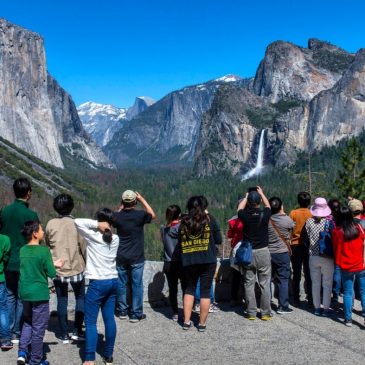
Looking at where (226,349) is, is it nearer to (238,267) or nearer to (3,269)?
(238,267)

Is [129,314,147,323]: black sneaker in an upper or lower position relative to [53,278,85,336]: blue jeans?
lower

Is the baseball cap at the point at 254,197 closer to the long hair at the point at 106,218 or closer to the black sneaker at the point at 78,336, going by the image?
the long hair at the point at 106,218

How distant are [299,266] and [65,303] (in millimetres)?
4866

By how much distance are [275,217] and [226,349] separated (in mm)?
2923

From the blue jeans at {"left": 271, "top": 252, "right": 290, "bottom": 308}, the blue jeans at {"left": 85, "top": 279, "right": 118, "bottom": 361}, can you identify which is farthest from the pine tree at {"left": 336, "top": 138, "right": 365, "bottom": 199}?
the blue jeans at {"left": 85, "top": 279, "right": 118, "bottom": 361}

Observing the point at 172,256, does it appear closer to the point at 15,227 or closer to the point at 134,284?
the point at 134,284

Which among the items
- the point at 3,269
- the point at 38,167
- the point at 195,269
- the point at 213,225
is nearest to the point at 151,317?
the point at 195,269

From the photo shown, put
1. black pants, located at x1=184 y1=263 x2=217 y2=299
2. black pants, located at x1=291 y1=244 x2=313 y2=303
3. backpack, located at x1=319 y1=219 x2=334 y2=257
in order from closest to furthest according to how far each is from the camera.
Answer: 1. black pants, located at x1=184 y1=263 x2=217 y2=299
2. backpack, located at x1=319 y1=219 x2=334 y2=257
3. black pants, located at x1=291 y1=244 x2=313 y2=303

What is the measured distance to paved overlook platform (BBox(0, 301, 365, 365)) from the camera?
293 inches

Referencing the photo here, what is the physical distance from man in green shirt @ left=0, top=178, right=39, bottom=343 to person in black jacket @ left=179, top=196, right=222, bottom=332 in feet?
8.09

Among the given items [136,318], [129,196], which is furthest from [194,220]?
[136,318]

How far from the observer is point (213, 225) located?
28.4 ft

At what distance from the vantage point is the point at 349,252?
8.93m

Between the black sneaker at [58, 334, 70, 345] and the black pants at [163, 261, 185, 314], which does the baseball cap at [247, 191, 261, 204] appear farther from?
the black sneaker at [58, 334, 70, 345]
